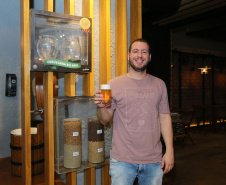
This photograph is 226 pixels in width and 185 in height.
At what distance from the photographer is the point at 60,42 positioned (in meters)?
1.76

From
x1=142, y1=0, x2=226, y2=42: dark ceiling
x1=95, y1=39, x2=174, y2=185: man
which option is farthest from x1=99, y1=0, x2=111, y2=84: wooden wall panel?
x1=142, y1=0, x2=226, y2=42: dark ceiling

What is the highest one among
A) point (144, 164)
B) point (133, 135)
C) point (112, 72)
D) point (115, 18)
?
point (115, 18)

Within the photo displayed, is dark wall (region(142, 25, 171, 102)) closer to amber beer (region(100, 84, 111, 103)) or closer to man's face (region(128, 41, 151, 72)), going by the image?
man's face (region(128, 41, 151, 72))

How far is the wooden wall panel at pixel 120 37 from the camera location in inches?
82.4

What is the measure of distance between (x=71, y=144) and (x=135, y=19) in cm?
132

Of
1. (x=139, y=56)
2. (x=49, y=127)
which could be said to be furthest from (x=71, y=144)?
(x=139, y=56)

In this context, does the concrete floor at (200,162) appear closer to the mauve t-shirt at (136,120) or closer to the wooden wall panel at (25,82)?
the mauve t-shirt at (136,120)

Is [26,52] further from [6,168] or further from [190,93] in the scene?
[190,93]

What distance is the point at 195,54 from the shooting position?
928cm

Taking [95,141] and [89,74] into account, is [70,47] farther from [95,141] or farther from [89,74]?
[95,141]

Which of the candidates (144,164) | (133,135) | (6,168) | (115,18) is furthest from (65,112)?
(6,168)

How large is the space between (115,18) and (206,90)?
28.4 ft

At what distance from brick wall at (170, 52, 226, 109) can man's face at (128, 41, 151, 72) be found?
6.87m

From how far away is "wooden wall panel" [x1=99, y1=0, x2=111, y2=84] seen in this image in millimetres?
1974
